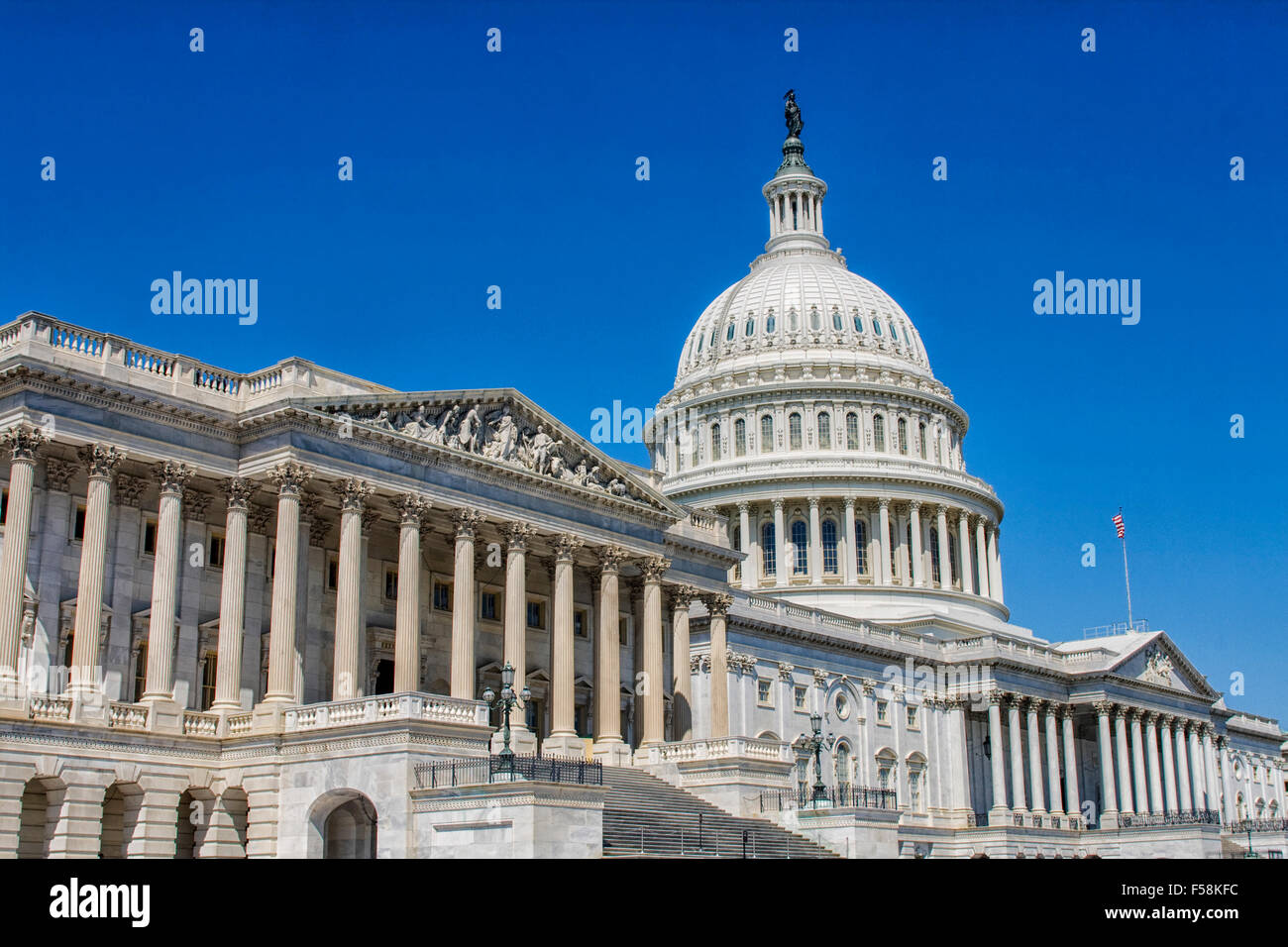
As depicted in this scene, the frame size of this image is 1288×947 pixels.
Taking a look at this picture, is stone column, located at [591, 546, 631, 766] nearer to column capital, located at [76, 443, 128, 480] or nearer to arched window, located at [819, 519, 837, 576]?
column capital, located at [76, 443, 128, 480]

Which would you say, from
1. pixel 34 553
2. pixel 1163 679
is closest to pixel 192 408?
pixel 34 553

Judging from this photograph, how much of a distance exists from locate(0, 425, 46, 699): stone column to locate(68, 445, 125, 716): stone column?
5.06 feet

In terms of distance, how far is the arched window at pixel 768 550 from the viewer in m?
114

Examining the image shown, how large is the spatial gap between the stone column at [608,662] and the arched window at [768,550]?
181ft

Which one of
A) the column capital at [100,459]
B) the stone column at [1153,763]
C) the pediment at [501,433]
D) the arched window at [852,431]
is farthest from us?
the arched window at [852,431]

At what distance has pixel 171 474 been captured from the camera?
154 ft

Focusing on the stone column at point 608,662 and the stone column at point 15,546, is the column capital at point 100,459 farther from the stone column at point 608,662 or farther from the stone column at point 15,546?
the stone column at point 608,662

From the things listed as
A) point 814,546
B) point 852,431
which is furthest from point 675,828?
point 852,431

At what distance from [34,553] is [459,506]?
13827mm

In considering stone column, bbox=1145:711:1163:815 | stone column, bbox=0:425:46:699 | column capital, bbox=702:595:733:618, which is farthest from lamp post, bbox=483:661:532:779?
stone column, bbox=1145:711:1163:815

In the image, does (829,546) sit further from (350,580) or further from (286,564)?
(286,564)

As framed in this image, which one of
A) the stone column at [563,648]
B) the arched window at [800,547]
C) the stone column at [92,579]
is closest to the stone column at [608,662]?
the stone column at [563,648]

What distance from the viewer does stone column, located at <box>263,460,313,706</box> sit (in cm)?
4738
